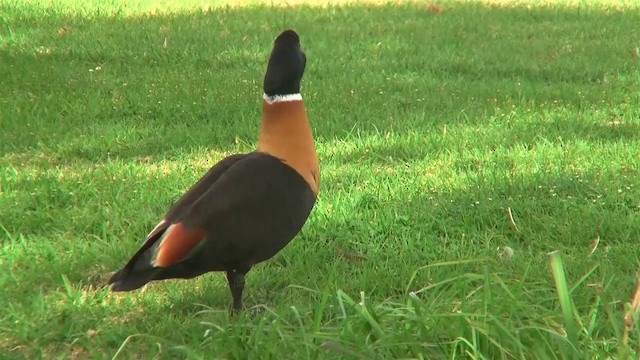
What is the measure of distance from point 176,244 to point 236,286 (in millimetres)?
407

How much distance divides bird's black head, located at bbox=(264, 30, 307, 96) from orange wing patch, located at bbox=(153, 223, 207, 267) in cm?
71

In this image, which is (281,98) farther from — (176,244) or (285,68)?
(176,244)

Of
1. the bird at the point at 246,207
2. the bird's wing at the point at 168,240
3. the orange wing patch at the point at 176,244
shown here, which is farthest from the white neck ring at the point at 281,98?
the orange wing patch at the point at 176,244

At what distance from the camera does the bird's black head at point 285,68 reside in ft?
13.0

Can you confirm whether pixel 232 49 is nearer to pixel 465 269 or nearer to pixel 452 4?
pixel 452 4

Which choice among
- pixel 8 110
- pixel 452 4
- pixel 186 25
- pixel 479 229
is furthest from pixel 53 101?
pixel 452 4

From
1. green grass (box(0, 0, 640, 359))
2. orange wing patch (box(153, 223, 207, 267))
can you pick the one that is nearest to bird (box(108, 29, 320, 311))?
orange wing patch (box(153, 223, 207, 267))

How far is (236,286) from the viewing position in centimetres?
390

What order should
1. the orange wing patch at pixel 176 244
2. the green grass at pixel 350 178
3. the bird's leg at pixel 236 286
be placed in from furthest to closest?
the bird's leg at pixel 236 286 < the orange wing patch at pixel 176 244 < the green grass at pixel 350 178

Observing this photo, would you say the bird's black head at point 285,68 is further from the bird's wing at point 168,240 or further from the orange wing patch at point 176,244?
the orange wing patch at point 176,244

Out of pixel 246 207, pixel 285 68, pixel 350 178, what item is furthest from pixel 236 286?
pixel 350 178

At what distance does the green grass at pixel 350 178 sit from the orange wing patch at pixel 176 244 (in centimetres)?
30

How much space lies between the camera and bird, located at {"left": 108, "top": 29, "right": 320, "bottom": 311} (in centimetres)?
363

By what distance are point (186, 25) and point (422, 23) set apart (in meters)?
2.53
